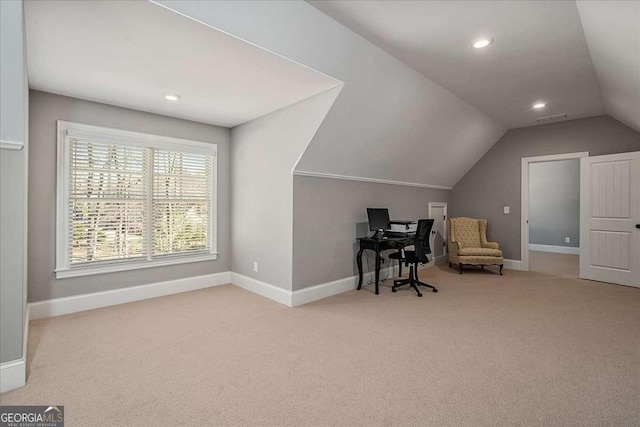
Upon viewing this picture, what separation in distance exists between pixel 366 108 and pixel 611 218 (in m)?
4.36

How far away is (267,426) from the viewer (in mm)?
1688

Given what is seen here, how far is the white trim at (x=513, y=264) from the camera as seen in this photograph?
18.9 feet

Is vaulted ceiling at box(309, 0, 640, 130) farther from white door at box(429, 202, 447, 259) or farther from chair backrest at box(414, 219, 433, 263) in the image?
white door at box(429, 202, 447, 259)

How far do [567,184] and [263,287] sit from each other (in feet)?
25.3

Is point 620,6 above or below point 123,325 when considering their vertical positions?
above

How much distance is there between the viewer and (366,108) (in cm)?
348

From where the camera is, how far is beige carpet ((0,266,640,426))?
1.80 m

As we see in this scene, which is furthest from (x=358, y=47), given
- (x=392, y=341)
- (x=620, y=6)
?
(x=392, y=341)

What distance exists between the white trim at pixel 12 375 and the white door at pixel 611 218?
695 cm

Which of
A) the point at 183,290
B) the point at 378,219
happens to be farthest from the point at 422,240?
the point at 183,290

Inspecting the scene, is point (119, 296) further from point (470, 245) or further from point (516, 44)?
point (470, 245)

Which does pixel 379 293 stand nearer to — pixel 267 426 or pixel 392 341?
pixel 392 341

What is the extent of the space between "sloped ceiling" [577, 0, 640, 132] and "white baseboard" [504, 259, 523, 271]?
2945mm

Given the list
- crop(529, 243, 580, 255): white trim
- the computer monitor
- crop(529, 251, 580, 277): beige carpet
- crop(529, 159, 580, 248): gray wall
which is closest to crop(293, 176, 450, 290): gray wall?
the computer monitor
